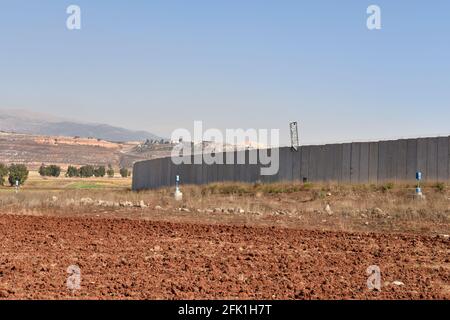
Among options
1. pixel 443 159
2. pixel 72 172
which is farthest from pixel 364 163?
pixel 72 172

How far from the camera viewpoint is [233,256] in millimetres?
10242

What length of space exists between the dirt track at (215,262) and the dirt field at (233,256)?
0.02 m

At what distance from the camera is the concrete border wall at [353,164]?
27.9 meters

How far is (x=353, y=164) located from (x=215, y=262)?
23309 mm

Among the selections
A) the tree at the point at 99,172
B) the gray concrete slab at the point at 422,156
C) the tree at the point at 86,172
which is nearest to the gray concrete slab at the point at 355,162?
the gray concrete slab at the point at 422,156

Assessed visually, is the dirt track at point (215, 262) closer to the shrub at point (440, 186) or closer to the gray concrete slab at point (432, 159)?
the shrub at point (440, 186)

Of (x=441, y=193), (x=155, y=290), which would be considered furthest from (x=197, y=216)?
(x=155, y=290)

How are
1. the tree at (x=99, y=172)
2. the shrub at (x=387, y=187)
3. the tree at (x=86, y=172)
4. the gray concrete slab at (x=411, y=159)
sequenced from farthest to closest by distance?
the tree at (x=99, y=172)
the tree at (x=86, y=172)
the gray concrete slab at (x=411, y=159)
the shrub at (x=387, y=187)

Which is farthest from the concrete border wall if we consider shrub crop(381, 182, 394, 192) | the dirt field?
the dirt field

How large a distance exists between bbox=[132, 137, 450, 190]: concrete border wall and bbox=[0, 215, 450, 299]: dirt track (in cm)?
1533

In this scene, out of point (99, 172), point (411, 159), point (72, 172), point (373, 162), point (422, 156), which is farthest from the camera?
point (99, 172)

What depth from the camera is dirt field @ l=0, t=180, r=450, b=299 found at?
24.7ft

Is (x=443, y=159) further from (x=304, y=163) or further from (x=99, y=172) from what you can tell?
(x=99, y=172)

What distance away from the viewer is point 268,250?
11.1 metres
